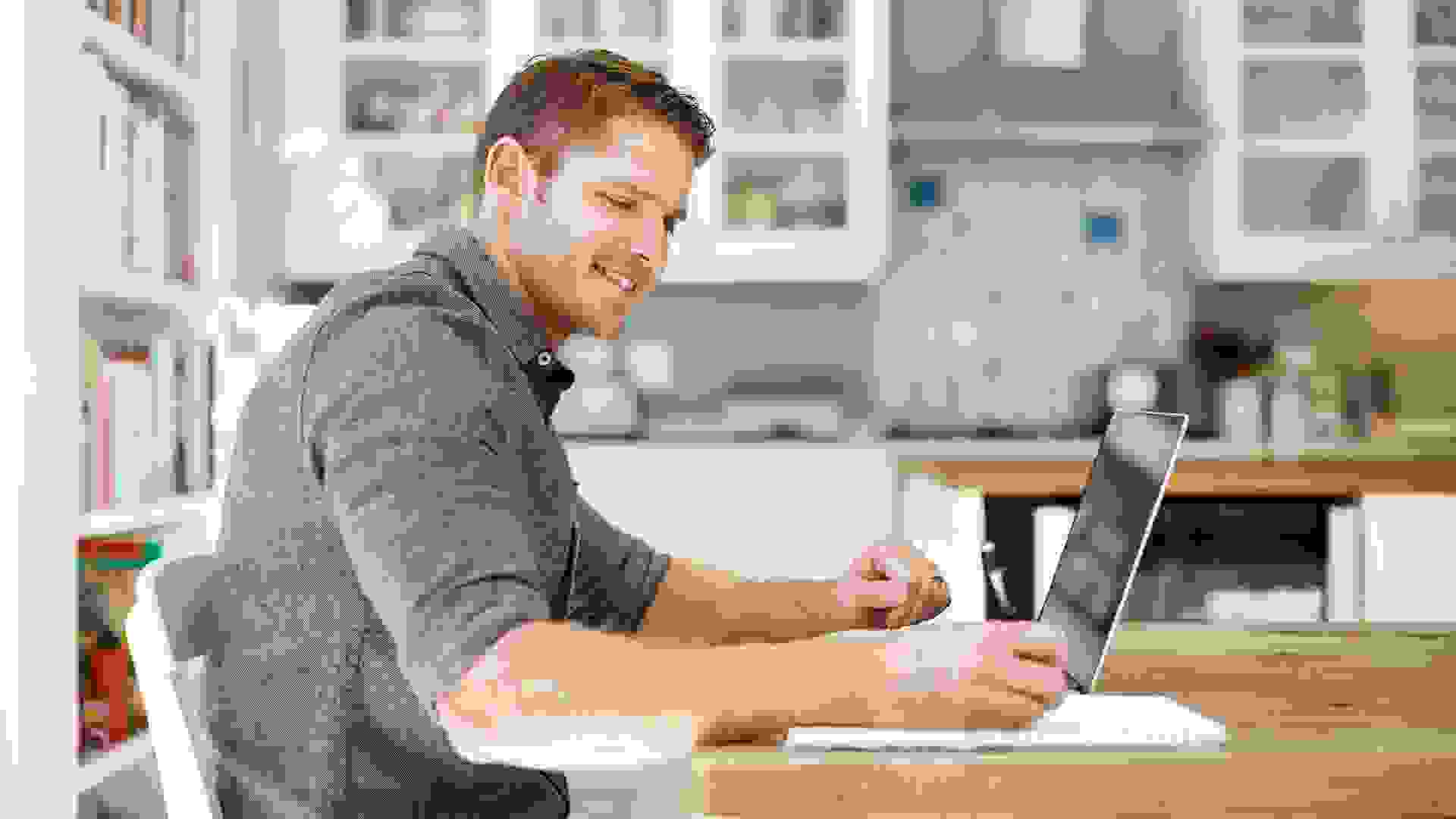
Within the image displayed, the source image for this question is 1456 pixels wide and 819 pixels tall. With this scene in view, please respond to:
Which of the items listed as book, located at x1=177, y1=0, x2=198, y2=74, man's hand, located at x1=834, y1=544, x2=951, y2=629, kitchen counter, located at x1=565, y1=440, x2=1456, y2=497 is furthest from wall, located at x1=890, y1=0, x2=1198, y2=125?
man's hand, located at x1=834, y1=544, x2=951, y2=629

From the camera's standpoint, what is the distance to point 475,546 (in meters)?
0.78

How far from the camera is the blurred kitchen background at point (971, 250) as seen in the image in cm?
351

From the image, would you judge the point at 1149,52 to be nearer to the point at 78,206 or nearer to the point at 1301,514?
the point at 1301,514

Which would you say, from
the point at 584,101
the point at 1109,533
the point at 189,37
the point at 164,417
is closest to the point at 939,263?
the point at 189,37

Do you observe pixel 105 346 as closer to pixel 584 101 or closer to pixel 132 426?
pixel 132 426

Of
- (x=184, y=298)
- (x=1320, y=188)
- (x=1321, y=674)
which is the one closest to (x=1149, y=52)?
(x=1320, y=188)

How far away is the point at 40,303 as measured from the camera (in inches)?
80.4

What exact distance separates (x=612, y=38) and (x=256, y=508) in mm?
3062

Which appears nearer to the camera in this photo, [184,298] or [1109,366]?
[184,298]

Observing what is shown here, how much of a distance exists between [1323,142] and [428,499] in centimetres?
363

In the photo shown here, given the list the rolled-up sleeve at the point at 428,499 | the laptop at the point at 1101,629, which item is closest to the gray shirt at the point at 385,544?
the rolled-up sleeve at the point at 428,499

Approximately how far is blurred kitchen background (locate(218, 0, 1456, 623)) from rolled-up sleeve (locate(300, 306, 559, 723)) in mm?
2460

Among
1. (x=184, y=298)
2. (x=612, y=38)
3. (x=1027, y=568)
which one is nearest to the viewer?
(x=184, y=298)

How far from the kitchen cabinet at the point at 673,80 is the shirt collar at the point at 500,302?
2.59 m
